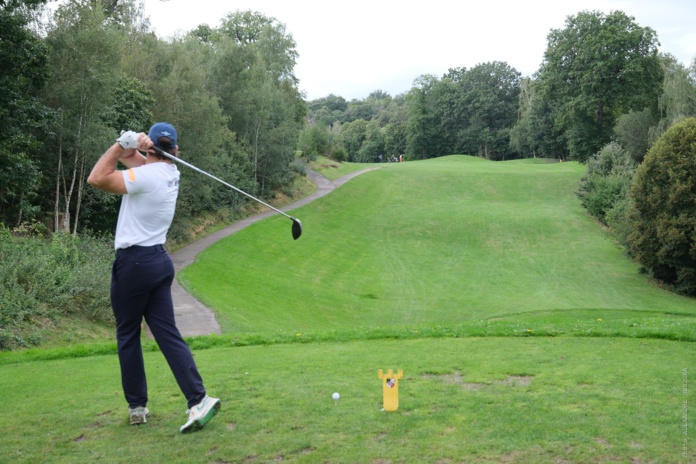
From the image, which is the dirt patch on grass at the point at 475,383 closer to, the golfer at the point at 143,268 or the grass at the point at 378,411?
the grass at the point at 378,411

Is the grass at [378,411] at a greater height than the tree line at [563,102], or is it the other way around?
the tree line at [563,102]

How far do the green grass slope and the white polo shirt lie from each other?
15781 millimetres

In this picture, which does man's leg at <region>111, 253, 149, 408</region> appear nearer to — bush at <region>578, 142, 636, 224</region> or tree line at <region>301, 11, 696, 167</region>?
bush at <region>578, 142, 636, 224</region>

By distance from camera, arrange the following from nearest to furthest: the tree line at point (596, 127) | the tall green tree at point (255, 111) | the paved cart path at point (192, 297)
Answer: the paved cart path at point (192, 297), the tree line at point (596, 127), the tall green tree at point (255, 111)

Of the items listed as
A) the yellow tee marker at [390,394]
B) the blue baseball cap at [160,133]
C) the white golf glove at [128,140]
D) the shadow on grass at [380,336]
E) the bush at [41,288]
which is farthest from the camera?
the bush at [41,288]

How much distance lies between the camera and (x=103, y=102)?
98.6 ft

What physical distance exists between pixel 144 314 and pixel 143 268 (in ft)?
2.00

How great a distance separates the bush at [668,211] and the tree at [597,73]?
1488 inches

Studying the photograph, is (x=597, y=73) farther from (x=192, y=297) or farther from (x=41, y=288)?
(x=41, y=288)

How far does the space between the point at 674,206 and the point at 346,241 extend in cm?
2538

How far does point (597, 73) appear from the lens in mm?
77875

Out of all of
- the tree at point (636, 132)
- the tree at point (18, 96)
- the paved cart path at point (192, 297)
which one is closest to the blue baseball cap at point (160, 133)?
the paved cart path at point (192, 297)

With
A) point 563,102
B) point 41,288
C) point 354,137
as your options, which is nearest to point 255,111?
point 41,288

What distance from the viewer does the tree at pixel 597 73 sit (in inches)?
3041
